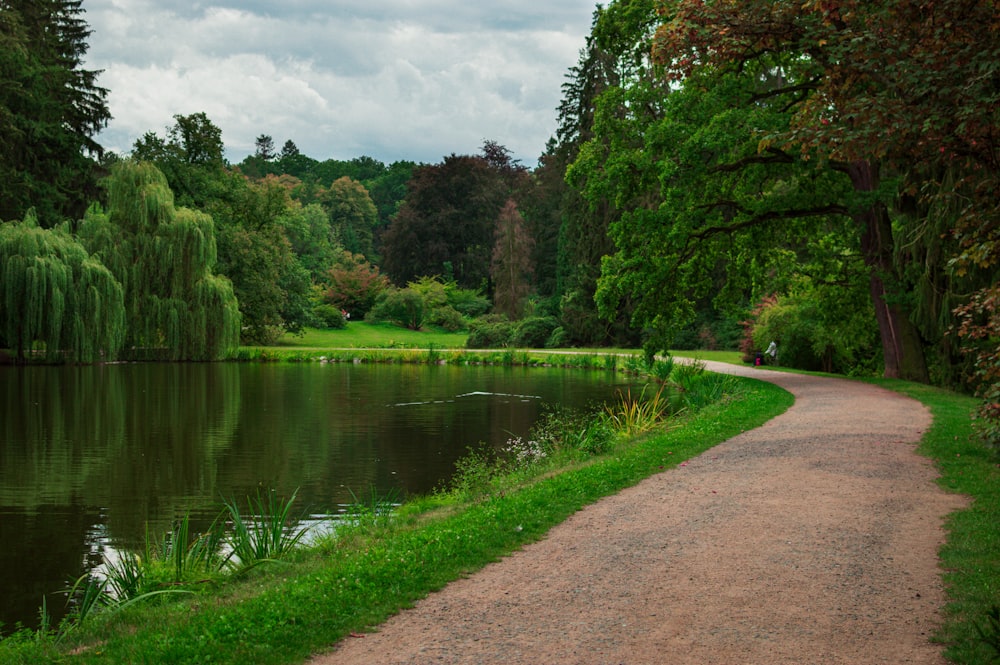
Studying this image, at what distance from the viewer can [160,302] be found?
3453 centimetres

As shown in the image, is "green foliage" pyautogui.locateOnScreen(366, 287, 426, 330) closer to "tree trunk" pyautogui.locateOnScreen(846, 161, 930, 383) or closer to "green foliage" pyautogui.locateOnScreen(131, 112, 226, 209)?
"green foliage" pyautogui.locateOnScreen(131, 112, 226, 209)

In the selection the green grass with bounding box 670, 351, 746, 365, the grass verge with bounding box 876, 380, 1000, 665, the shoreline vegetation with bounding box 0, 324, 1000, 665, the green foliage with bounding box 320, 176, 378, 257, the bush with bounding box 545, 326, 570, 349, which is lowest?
the shoreline vegetation with bounding box 0, 324, 1000, 665

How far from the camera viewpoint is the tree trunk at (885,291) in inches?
824

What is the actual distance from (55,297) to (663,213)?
Answer: 801 inches

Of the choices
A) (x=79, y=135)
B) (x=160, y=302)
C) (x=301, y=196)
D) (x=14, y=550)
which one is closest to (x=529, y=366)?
(x=160, y=302)

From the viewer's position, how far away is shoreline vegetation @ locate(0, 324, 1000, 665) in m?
4.76

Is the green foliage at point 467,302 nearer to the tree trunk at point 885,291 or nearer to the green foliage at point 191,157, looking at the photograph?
the green foliage at point 191,157

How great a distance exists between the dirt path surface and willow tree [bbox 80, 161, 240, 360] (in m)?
29.1

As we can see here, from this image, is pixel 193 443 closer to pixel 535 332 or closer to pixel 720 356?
pixel 720 356

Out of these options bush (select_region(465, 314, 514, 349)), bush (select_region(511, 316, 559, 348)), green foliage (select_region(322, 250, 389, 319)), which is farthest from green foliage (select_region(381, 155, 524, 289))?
bush (select_region(511, 316, 559, 348))

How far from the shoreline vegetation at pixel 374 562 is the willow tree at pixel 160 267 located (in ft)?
80.7

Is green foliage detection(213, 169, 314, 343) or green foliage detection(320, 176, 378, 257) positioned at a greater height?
green foliage detection(320, 176, 378, 257)

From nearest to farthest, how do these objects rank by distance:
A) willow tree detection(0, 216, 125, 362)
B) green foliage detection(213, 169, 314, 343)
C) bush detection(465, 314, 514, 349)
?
willow tree detection(0, 216, 125, 362) → green foliage detection(213, 169, 314, 343) → bush detection(465, 314, 514, 349)

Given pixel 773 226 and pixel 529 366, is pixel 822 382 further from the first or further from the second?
pixel 529 366
